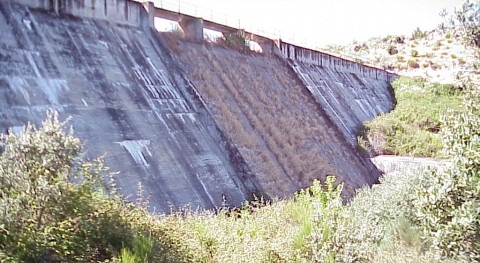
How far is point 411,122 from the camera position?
2803 cm

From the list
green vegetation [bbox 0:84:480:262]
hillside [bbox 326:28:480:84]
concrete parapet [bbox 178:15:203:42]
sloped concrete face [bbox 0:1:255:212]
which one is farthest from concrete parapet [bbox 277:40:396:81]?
green vegetation [bbox 0:84:480:262]

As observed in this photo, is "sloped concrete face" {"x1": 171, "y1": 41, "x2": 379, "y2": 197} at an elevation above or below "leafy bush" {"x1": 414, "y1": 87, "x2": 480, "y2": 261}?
above

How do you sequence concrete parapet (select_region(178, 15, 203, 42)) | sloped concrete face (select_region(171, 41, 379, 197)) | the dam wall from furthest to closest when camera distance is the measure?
concrete parapet (select_region(178, 15, 203, 42)) < sloped concrete face (select_region(171, 41, 379, 197)) < the dam wall

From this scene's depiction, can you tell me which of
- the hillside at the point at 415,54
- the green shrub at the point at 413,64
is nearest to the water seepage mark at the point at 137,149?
the hillside at the point at 415,54

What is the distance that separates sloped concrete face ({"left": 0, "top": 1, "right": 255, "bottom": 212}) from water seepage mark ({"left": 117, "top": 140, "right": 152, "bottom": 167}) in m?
0.03

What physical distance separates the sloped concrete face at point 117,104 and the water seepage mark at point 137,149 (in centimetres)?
3

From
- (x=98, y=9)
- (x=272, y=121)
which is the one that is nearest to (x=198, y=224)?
(x=98, y=9)

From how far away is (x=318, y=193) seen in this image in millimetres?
9062

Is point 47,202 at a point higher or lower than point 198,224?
higher

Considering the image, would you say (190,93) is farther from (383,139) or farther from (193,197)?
(383,139)

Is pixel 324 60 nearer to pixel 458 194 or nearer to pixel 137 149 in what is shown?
pixel 137 149

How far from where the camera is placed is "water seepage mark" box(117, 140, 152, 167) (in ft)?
36.8

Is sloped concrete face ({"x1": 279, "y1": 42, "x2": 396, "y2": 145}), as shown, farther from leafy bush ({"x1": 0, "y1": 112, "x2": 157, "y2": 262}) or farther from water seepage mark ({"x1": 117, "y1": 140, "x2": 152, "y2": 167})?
leafy bush ({"x1": 0, "y1": 112, "x2": 157, "y2": 262})

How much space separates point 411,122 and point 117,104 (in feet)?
66.0
